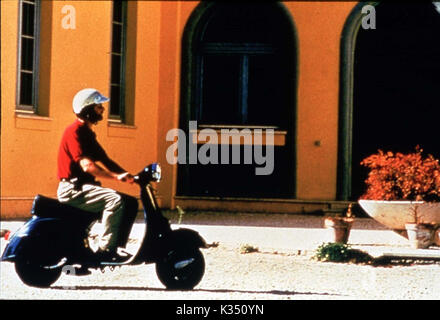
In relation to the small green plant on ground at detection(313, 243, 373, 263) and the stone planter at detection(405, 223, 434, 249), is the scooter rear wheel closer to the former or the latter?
the small green plant on ground at detection(313, 243, 373, 263)

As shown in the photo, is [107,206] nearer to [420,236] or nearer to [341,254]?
[341,254]

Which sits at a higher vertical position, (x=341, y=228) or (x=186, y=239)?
(x=186, y=239)

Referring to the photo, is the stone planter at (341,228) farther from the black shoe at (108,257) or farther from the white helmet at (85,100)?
the white helmet at (85,100)

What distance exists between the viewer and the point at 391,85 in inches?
663

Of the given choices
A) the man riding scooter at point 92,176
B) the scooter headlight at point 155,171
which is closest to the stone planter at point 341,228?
the man riding scooter at point 92,176

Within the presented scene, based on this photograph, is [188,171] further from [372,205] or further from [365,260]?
[365,260]

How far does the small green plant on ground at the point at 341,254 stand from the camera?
10352 mm

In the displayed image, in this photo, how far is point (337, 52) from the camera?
16922 millimetres

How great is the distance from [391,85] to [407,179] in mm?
5689

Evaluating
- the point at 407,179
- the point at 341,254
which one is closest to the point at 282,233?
the point at 407,179

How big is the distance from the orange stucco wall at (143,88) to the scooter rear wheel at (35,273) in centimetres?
674

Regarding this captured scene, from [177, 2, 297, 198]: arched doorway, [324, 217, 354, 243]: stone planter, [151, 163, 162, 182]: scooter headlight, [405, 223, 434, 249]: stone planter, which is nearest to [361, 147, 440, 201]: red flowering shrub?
[405, 223, 434, 249]: stone planter

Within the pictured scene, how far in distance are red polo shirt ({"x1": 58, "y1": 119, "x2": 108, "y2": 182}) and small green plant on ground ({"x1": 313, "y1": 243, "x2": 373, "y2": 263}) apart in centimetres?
397

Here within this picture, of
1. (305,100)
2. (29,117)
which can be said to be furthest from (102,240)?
(305,100)
